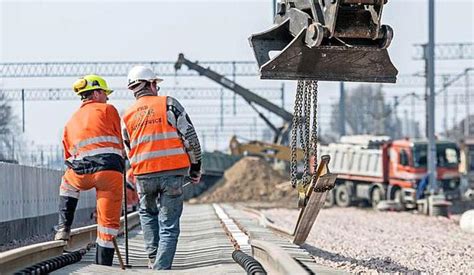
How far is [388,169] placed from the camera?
44.2m

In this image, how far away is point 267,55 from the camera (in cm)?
1020

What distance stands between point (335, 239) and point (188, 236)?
468 centimetres

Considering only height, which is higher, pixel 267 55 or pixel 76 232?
pixel 267 55

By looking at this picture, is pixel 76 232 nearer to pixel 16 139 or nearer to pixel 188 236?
pixel 188 236

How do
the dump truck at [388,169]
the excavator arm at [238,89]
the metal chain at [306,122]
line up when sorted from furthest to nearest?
1. the excavator arm at [238,89]
2. the dump truck at [388,169]
3. the metal chain at [306,122]

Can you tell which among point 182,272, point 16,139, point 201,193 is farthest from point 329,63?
point 201,193

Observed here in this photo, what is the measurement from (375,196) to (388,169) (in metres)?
1.79

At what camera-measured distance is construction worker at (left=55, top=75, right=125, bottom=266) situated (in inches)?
347

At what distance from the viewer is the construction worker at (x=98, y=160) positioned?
28.9 feet

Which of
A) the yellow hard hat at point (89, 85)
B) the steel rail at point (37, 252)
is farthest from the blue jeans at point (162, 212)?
the yellow hard hat at point (89, 85)

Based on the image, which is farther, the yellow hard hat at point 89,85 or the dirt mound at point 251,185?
the dirt mound at point 251,185

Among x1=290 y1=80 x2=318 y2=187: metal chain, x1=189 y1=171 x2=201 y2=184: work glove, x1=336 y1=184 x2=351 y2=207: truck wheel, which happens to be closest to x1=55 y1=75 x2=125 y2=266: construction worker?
x1=189 y1=171 x2=201 y2=184: work glove

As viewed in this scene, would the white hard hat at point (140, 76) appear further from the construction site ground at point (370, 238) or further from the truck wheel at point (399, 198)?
the truck wheel at point (399, 198)

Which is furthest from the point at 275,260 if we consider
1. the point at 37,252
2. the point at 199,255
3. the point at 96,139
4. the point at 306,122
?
the point at 199,255
